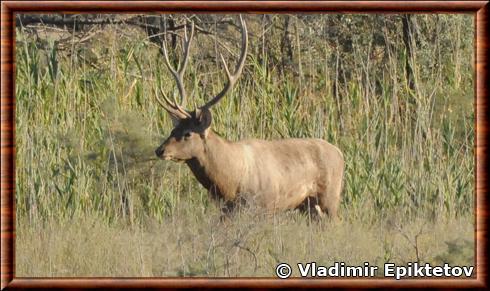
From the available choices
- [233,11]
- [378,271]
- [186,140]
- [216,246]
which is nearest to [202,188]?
[186,140]

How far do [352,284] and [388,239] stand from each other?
158 cm

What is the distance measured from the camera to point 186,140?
9766mm

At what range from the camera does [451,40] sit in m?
12.4

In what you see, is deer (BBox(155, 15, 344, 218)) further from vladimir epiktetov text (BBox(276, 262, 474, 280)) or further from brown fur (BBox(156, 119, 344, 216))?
vladimir epiktetov text (BBox(276, 262, 474, 280))

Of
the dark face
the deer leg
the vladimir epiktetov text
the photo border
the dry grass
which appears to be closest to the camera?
the photo border

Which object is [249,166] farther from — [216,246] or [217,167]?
[216,246]

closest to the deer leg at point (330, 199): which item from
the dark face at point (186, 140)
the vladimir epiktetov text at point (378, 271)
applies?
the dark face at point (186, 140)

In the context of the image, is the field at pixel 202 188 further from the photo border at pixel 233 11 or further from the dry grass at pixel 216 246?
the photo border at pixel 233 11

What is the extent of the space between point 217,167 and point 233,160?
14 cm

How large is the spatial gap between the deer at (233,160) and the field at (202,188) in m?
0.17

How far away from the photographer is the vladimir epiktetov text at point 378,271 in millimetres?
8234

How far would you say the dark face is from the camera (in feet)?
31.8

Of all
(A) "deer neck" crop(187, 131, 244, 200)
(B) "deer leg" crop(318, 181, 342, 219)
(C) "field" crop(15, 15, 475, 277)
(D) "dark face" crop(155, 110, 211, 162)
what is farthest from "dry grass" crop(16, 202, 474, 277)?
(B) "deer leg" crop(318, 181, 342, 219)

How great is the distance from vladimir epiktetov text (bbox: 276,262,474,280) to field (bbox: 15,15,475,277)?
13 centimetres
